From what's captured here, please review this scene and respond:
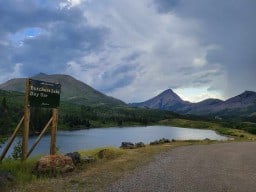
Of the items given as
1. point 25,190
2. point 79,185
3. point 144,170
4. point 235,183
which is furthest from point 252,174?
point 25,190

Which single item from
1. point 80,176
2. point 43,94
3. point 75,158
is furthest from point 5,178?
point 43,94

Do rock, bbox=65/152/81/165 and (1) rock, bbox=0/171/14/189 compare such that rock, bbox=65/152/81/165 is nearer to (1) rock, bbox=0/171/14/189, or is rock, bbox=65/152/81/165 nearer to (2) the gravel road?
(2) the gravel road

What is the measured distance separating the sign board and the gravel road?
572 centimetres

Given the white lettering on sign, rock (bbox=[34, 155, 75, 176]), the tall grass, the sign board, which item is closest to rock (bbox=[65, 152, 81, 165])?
rock (bbox=[34, 155, 75, 176])

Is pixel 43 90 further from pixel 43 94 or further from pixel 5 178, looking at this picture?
pixel 5 178

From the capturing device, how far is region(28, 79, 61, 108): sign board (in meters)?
20.2

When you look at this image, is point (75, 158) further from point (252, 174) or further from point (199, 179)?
point (252, 174)

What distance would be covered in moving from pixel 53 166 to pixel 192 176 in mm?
6097

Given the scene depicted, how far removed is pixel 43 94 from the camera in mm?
20781

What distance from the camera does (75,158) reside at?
2048 cm

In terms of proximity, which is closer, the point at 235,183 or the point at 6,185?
the point at 6,185

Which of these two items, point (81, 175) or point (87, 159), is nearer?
point (81, 175)

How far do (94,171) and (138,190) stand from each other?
4634 millimetres

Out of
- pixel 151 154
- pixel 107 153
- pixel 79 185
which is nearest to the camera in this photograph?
pixel 79 185
